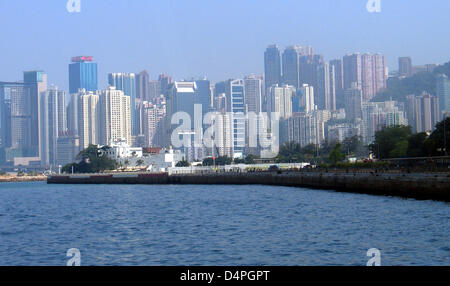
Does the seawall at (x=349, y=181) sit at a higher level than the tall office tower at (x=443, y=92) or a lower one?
lower

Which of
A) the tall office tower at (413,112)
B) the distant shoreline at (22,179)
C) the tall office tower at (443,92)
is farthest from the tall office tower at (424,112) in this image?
the distant shoreline at (22,179)

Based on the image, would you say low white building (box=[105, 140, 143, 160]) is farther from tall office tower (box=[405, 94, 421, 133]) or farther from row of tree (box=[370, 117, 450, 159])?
row of tree (box=[370, 117, 450, 159])

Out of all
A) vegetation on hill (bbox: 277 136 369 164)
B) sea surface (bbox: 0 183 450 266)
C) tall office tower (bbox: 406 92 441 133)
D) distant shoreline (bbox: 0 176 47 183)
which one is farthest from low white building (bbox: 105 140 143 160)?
sea surface (bbox: 0 183 450 266)

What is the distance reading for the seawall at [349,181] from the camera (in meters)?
39.6

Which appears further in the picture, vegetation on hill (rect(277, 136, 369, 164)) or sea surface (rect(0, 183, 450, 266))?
vegetation on hill (rect(277, 136, 369, 164))

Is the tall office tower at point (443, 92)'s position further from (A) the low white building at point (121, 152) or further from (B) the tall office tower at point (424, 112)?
(A) the low white building at point (121, 152)

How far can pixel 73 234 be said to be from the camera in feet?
86.4

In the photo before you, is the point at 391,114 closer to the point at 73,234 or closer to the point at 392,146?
the point at 392,146

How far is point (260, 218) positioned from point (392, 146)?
2664 inches

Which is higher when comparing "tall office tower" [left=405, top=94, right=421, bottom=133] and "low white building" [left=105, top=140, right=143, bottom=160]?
"tall office tower" [left=405, top=94, right=421, bottom=133]

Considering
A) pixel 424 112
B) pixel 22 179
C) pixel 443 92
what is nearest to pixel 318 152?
pixel 424 112

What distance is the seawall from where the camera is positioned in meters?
39.6
